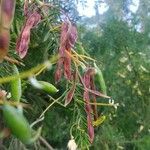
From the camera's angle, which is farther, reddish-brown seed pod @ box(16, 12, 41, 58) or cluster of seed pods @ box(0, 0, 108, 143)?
reddish-brown seed pod @ box(16, 12, 41, 58)

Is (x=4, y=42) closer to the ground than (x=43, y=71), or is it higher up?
higher up

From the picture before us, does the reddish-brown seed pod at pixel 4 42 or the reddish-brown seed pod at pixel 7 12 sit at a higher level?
the reddish-brown seed pod at pixel 7 12

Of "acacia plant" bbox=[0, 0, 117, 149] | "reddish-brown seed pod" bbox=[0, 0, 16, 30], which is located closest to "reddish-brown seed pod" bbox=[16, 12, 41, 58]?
"acacia plant" bbox=[0, 0, 117, 149]

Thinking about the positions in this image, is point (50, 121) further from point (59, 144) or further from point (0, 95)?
point (0, 95)

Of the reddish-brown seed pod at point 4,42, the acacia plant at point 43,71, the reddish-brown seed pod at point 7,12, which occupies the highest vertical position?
the reddish-brown seed pod at point 7,12

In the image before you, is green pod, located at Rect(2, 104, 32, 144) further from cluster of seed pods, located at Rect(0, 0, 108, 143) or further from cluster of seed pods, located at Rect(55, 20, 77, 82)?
cluster of seed pods, located at Rect(55, 20, 77, 82)

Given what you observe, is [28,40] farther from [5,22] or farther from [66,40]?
[5,22]

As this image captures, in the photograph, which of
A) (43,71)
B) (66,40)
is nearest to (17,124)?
(66,40)

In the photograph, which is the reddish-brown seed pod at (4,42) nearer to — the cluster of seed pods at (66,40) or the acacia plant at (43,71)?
the acacia plant at (43,71)

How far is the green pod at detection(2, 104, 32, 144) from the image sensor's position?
305 millimetres

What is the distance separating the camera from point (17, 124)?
31 cm

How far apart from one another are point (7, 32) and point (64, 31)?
0.29 metres

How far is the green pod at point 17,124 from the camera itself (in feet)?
1.00

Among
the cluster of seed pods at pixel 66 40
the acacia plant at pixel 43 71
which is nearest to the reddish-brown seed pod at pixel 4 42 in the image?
the acacia plant at pixel 43 71
